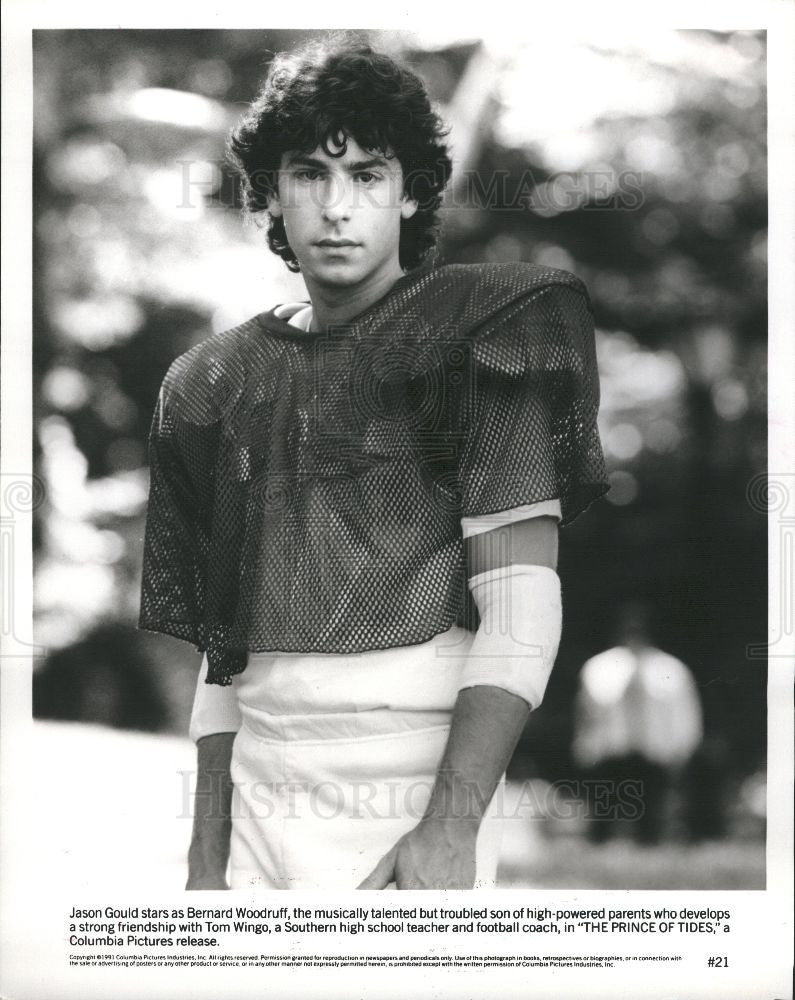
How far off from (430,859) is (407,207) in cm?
119

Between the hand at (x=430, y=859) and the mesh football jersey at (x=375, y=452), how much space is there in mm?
353

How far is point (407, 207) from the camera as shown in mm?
2307

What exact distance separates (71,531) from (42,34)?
0.94m

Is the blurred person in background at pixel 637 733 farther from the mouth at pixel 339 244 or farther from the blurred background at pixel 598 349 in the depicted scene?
the mouth at pixel 339 244

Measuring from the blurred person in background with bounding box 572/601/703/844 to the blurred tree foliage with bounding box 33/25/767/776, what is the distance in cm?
3

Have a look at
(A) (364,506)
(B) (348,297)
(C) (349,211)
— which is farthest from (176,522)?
(C) (349,211)

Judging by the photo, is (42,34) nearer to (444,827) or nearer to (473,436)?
(473,436)

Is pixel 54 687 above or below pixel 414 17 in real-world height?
below

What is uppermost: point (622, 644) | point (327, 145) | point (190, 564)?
point (327, 145)

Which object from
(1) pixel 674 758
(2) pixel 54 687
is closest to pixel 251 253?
(2) pixel 54 687

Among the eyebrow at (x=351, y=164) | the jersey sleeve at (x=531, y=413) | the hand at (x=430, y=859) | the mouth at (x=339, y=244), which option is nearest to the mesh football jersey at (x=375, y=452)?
the jersey sleeve at (x=531, y=413)

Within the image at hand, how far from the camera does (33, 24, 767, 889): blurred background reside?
7.66 feet

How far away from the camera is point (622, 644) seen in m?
2.35

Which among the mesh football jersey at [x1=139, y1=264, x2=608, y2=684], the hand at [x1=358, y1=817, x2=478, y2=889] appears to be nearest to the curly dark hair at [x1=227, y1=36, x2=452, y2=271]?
the mesh football jersey at [x1=139, y1=264, x2=608, y2=684]
